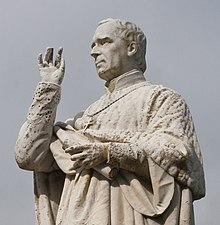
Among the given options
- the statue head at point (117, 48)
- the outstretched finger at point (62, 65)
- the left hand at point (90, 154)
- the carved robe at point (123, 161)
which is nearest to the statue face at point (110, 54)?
the statue head at point (117, 48)

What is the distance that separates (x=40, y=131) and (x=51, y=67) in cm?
83

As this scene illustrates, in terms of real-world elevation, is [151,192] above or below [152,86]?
below

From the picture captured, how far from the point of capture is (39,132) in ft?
36.5

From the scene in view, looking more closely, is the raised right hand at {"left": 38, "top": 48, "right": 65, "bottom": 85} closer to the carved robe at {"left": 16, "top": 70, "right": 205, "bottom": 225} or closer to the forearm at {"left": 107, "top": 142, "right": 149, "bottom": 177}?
the carved robe at {"left": 16, "top": 70, "right": 205, "bottom": 225}

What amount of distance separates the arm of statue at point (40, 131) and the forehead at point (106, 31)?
0.76 metres

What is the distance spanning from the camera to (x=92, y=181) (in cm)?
1077

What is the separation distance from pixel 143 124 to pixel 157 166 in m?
0.69

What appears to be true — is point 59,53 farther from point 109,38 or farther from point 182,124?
point 182,124

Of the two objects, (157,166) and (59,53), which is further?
(59,53)

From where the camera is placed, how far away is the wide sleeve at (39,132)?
437 inches

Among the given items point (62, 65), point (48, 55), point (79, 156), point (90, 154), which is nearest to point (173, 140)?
point (90, 154)

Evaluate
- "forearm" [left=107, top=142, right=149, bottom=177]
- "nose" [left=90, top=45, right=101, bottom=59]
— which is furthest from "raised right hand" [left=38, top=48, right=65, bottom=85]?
"forearm" [left=107, top=142, right=149, bottom=177]

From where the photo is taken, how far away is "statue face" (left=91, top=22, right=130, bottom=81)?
37.7 ft

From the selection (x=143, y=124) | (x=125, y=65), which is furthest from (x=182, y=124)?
(x=125, y=65)
